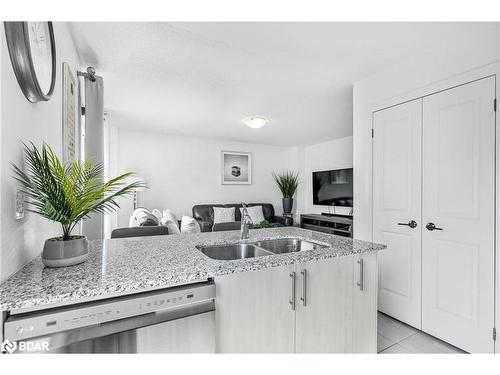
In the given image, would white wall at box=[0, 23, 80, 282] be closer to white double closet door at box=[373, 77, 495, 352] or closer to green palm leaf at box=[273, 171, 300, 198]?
white double closet door at box=[373, 77, 495, 352]

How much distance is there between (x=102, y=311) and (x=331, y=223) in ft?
14.8

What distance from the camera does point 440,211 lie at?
194 centimetres

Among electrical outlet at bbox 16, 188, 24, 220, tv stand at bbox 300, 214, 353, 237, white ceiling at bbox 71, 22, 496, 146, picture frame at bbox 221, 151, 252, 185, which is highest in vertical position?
white ceiling at bbox 71, 22, 496, 146

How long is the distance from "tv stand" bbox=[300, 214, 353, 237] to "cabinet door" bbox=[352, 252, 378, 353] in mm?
2864

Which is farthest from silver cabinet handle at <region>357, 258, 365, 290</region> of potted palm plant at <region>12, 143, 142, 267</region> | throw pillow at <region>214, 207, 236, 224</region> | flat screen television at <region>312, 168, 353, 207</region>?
throw pillow at <region>214, 207, 236, 224</region>

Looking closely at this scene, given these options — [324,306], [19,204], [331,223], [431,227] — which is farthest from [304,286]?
[331,223]

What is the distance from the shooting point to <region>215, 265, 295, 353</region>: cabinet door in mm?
1086

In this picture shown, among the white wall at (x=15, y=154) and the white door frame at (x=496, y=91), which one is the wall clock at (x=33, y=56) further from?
the white door frame at (x=496, y=91)

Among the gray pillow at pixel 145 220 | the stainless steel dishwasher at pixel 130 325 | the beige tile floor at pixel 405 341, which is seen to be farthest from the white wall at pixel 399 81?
the gray pillow at pixel 145 220

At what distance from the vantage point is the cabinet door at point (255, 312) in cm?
109

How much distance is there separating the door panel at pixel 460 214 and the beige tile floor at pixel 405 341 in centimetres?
6

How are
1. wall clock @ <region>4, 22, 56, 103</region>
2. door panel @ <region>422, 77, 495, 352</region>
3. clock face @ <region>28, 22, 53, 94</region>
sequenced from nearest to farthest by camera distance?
wall clock @ <region>4, 22, 56, 103</region> < clock face @ <region>28, 22, 53, 94</region> < door panel @ <region>422, 77, 495, 352</region>

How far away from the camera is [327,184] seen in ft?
17.4
